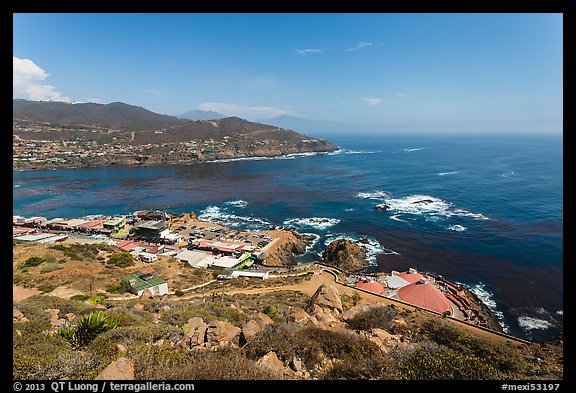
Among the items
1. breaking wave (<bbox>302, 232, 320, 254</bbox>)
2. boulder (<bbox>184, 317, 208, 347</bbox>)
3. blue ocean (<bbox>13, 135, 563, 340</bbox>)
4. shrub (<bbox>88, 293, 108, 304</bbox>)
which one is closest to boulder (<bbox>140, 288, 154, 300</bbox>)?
shrub (<bbox>88, 293, 108, 304</bbox>)

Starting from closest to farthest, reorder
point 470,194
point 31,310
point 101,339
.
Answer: point 101,339 < point 31,310 < point 470,194

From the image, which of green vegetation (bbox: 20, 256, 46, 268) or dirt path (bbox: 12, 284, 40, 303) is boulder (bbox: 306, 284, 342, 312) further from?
green vegetation (bbox: 20, 256, 46, 268)

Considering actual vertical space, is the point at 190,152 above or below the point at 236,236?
above

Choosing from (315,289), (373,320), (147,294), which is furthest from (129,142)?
(373,320)

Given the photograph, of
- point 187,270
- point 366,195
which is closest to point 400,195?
point 366,195

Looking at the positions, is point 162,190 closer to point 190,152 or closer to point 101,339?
point 190,152

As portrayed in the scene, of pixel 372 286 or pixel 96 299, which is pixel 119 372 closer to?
pixel 96 299
